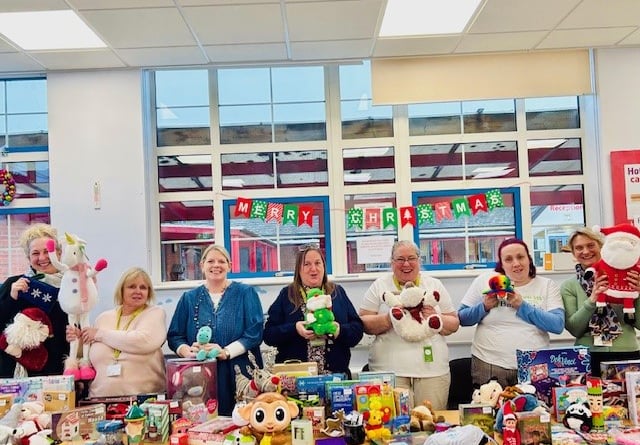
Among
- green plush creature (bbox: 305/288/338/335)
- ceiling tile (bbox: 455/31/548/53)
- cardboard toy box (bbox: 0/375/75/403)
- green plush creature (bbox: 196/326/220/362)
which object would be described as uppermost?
ceiling tile (bbox: 455/31/548/53)

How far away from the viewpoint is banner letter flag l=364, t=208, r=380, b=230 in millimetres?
4602

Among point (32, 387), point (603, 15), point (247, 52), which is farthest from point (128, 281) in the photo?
point (603, 15)

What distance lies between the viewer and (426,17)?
367cm

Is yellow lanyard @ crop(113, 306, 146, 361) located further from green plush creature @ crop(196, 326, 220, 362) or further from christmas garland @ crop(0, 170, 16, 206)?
christmas garland @ crop(0, 170, 16, 206)

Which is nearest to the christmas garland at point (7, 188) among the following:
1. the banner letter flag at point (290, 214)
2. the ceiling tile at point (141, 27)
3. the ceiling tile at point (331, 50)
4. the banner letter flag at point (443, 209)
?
the ceiling tile at point (141, 27)

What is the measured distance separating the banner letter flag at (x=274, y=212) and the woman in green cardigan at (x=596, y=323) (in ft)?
7.61

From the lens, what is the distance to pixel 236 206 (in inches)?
179

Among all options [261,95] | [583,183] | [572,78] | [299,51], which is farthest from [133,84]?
[583,183]

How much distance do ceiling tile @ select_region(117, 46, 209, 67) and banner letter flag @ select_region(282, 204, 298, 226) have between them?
133 cm

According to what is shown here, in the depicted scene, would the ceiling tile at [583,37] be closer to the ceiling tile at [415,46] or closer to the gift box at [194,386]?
the ceiling tile at [415,46]

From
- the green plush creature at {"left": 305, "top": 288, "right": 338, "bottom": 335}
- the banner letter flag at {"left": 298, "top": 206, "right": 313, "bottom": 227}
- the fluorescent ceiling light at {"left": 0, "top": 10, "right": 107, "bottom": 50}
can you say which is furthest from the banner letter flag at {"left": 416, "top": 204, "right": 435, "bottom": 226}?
the fluorescent ceiling light at {"left": 0, "top": 10, "right": 107, "bottom": 50}

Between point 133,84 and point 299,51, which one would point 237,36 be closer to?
point 299,51

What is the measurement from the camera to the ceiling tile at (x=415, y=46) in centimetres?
402

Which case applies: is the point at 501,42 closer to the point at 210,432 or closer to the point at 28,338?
the point at 210,432
